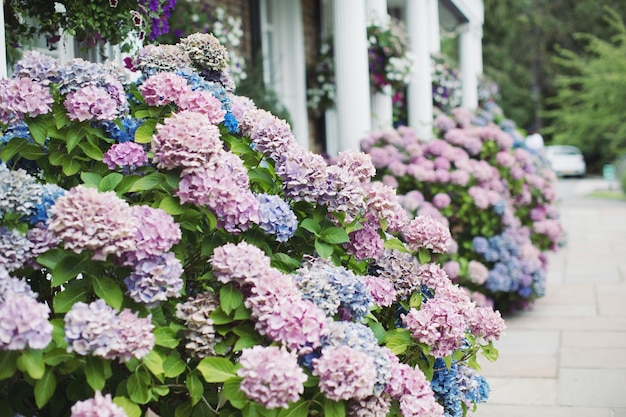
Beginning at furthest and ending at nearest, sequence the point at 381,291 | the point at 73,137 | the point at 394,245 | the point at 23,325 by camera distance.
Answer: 1. the point at 394,245
2. the point at 381,291
3. the point at 73,137
4. the point at 23,325

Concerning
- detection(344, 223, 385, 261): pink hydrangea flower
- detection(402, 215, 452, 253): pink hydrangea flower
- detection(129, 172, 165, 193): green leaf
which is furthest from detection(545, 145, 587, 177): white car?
detection(129, 172, 165, 193): green leaf

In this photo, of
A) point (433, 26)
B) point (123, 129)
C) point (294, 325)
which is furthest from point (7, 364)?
point (433, 26)

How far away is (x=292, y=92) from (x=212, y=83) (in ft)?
Result: 17.7

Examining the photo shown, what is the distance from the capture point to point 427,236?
3.02 metres

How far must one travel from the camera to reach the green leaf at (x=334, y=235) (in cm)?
273

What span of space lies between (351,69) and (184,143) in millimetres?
4224

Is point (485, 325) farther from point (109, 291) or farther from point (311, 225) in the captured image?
point (109, 291)

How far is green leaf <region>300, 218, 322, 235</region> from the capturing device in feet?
8.96

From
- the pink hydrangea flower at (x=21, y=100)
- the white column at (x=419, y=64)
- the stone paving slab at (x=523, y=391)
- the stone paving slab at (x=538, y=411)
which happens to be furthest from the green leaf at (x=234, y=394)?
the white column at (x=419, y=64)

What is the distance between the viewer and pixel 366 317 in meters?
2.79

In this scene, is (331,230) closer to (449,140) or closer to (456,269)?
(456,269)

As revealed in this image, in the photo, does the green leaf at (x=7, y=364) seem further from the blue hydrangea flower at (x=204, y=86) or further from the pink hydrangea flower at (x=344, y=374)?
the blue hydrangea flower at (x=204, y=86)

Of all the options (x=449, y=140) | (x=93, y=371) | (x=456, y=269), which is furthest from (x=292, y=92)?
(x=93, y=371)

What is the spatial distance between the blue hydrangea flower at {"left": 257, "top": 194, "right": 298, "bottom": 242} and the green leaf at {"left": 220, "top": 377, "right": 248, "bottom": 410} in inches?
21.1
